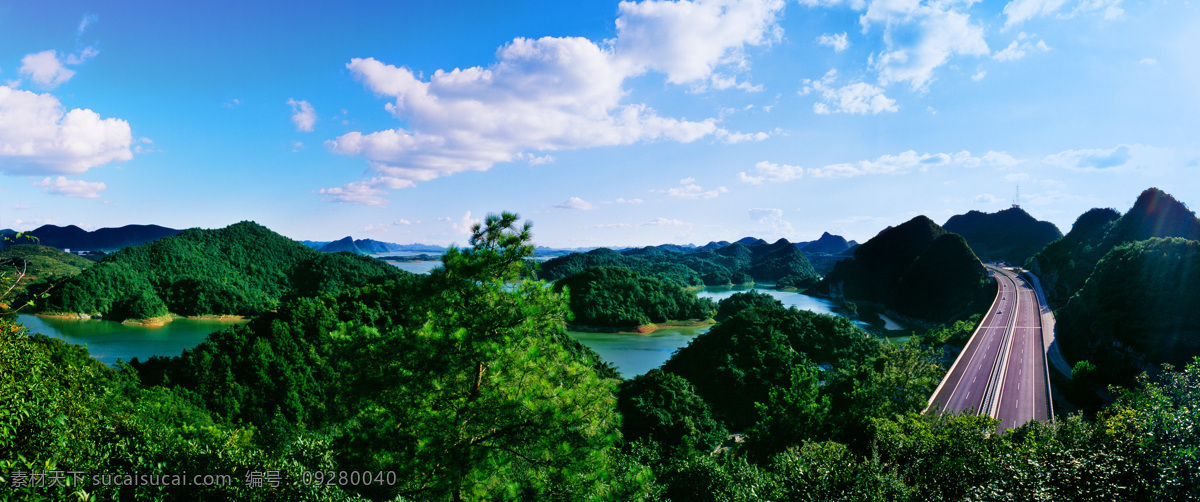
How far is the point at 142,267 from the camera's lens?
188 feet

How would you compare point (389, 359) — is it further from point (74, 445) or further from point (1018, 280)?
point (1018, 280)

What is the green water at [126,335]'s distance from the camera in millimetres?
37906

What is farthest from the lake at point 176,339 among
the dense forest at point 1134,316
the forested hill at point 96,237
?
the forested hill at point 96,237

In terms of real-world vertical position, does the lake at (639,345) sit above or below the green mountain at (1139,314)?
below

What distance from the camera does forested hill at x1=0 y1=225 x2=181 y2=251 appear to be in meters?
139

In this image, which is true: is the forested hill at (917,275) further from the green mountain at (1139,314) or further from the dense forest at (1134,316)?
the green mountain at (1139,314)

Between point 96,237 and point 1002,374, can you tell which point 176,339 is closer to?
point 1002,374

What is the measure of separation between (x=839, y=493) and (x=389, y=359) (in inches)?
287

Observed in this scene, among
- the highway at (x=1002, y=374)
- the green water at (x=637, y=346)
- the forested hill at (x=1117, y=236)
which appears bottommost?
the green water at (x=637, y=346)

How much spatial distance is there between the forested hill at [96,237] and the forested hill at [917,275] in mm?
185530

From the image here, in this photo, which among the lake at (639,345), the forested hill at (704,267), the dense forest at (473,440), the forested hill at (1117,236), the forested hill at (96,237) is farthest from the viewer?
the forested hill at (96,237)

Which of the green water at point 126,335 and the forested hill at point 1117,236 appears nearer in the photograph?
the green water at point 126,335

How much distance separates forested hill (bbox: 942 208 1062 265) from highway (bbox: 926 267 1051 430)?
6296 centimetres

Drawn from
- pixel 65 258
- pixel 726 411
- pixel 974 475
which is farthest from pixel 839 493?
pixel 65 258
